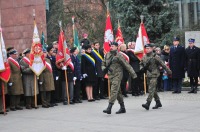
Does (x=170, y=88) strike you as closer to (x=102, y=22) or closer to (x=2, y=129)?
(x=2, y=129)

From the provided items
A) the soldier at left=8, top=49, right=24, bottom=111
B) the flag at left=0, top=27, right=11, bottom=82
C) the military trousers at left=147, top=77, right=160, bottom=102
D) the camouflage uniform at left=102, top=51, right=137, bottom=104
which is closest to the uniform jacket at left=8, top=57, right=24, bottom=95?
the soldier at left=8, top=49, right=24, bottom=111

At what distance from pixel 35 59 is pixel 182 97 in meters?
5.33

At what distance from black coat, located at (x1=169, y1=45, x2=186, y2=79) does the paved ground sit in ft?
10.1

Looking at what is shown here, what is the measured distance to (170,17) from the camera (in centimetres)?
3275

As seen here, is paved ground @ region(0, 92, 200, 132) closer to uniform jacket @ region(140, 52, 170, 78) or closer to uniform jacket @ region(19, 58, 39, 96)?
uniform jacket @ region(19, 58, 39, 96)

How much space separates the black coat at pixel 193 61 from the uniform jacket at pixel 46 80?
18.5 ft

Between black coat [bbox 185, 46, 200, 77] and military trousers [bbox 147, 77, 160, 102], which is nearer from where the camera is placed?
military trousers [bbox 147, 77, 160, 102]

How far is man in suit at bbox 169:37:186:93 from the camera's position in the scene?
66.3 ft

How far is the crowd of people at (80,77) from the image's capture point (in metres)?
16.6

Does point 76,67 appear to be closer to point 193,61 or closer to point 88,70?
point 88,70

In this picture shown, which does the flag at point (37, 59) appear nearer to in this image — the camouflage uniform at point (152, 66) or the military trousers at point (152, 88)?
the camouflage uniform at point (152, 66)

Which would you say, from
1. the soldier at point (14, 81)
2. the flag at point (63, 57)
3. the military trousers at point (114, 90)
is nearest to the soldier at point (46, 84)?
the flag at point (63, 57)

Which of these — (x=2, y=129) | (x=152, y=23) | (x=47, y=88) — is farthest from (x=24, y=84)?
(x=152, y=23)

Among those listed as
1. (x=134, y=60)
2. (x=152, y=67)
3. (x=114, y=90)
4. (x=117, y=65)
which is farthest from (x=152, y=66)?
(x=134, y=60)
